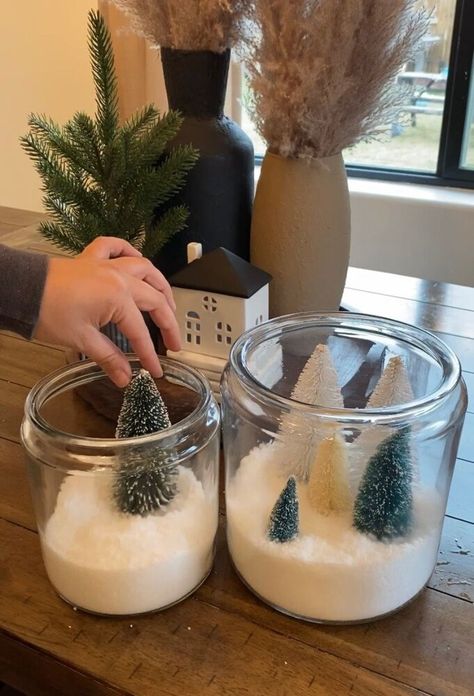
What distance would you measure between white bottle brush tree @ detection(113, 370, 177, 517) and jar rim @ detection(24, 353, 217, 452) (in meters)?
0.01

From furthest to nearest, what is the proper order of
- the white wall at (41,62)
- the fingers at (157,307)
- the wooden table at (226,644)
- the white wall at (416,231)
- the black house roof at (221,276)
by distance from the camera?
the white wall at (41,62)
the white wall at (416,231)
the black house roof at (221,276)
the fingers at (157,307)
the wooden table at (226,644)

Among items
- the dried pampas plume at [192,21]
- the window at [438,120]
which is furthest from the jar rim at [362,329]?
the window at [438,120]

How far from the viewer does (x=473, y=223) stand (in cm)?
208

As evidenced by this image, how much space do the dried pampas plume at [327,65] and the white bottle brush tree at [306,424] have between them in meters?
0.37

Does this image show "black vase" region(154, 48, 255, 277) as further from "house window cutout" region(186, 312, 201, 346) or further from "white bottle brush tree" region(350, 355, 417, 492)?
"white bottle brush tree" region(350, 355, 417, 492)

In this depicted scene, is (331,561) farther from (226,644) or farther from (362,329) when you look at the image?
(362,329)

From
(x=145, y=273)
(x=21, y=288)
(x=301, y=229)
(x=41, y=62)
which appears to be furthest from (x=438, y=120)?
(x=21, y=288)

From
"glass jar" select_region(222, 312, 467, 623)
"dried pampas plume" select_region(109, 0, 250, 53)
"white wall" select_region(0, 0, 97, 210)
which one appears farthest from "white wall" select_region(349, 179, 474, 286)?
"glass jar" select_region(222, 312, 467, 623)

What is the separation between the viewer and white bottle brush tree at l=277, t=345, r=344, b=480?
2.05 ft

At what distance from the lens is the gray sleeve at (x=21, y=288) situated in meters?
0.64

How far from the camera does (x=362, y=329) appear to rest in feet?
2.52

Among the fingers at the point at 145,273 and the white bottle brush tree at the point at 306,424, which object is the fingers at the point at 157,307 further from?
the white bottle brush tree at the point at 306,424

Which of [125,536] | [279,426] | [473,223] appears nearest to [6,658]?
[125,536]

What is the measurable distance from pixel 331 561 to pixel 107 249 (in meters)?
0.37
